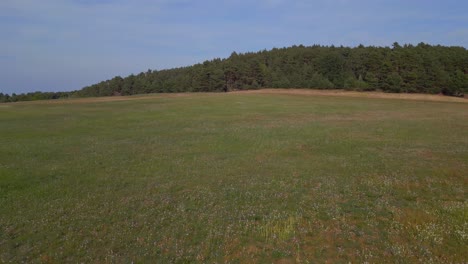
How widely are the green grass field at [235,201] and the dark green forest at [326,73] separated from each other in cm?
7719

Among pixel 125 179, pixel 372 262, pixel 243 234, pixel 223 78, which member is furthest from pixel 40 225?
pixel 223 78

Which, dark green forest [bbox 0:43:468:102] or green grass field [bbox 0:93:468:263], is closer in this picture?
green grass field [bbox 0:93:468:263]

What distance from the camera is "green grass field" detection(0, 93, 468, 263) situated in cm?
915

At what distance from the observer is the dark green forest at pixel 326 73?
3676 inches

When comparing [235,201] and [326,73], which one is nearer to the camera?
[235,201]

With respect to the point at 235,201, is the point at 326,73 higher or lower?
higher

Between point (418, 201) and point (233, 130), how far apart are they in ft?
70.3

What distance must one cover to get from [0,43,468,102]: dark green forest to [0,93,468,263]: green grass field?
253 feet

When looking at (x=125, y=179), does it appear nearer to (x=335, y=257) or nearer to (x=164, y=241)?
(x=164, y=241)

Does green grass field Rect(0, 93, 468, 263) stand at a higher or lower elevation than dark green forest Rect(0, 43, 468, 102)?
lower

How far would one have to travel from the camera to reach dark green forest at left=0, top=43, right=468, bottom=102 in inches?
3676

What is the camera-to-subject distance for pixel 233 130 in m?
32.5

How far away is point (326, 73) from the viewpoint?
118m

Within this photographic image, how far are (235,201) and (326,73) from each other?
113m
